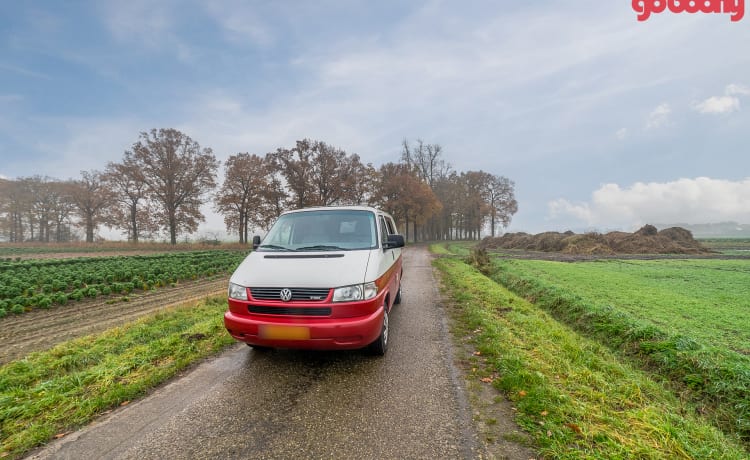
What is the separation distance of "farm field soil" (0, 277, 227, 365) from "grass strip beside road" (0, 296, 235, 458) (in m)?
0.96

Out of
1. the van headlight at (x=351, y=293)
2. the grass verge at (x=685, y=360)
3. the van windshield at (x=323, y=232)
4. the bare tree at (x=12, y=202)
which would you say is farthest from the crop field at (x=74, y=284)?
the bare tree at (x=12, y=202)

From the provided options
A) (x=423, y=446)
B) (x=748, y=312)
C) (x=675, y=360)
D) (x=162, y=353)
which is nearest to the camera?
(x=423, y=446)

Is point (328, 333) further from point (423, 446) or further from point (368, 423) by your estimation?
point (423, 446)

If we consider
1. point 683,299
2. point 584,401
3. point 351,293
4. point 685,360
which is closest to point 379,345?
point 351,293

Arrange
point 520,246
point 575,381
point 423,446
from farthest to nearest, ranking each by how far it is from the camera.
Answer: point 520,246 < point 575,381 < point 423,446

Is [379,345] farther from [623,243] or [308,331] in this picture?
[623,243]

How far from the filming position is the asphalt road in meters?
2.47

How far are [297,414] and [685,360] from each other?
16.4 feet

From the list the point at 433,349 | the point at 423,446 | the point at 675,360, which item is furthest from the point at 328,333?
the point at 675,360

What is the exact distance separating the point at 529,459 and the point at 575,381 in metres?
1.57

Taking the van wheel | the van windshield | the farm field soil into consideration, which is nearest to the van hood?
the van windshield

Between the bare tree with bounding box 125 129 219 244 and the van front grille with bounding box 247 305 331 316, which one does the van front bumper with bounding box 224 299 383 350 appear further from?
the bare tree with bounding box 125 129 219 244

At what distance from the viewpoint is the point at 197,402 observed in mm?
3195

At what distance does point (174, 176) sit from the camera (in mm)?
34969
